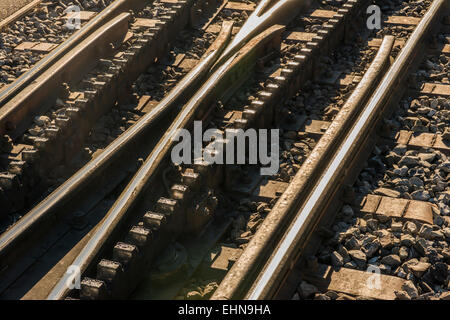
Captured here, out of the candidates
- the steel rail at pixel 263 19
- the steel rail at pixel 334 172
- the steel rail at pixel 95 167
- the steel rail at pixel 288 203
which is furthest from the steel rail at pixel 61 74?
the steel rail at pixel 334 172

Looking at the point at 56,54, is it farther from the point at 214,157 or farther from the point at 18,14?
the point at 214,157

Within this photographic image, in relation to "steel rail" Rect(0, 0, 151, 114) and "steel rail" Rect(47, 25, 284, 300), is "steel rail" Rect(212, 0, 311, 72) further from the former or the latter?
"steel rail" Rect(0, 0, 151, 114)

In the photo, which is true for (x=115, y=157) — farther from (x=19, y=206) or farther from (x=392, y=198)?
(x=392, y=198)

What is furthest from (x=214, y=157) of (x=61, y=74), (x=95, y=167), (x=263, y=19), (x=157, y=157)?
(x=263, y=19)

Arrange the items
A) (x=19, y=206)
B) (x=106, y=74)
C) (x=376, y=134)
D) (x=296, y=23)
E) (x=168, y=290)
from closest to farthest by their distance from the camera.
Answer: (x=168, y=290) → (x=19, y=206) → (x=376, y=134) → (x=106, y=74) → (x=296, y=23)

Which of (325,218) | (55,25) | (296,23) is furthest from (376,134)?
(55,25)

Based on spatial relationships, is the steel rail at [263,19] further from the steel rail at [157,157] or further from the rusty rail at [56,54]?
the rusty rail at [56,54]
